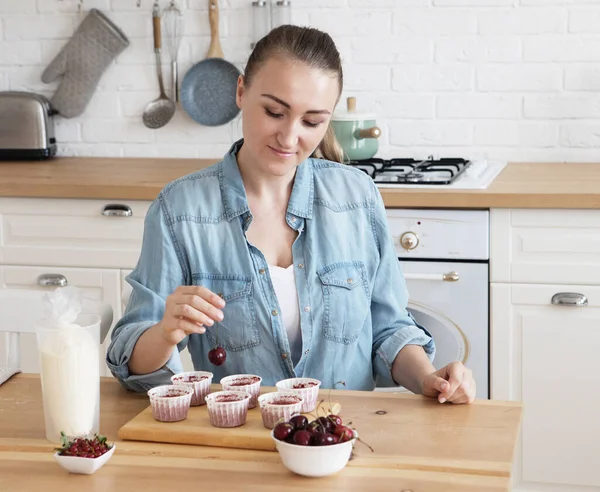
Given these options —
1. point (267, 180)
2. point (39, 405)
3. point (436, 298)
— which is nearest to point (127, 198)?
point (436, 298)

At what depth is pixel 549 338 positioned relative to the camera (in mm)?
2664

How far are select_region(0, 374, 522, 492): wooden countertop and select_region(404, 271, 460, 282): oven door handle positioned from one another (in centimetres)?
121

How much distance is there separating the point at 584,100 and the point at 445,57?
18.7 inches

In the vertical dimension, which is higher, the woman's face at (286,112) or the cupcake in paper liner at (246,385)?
the woman's face at (286,112)

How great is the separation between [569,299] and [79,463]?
1.73 m

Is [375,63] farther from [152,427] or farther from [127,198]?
[152,427]

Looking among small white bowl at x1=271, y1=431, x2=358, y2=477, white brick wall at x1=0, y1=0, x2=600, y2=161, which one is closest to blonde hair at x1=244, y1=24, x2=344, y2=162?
small white bowl at x1=271, y1=431, x2=358, y2=477

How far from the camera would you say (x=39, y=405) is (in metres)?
1.49

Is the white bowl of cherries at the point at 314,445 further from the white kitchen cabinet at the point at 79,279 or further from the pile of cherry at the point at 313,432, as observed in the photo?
the white kitchen cabinet at the point at 79,279

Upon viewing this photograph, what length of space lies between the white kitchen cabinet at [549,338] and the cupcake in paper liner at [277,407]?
4.64 feet

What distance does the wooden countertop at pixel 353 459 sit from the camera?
1.18m

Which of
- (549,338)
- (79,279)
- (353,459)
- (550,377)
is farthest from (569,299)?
(353,459)

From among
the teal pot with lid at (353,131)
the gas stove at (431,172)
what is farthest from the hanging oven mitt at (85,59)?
the gas stove at (431,172)

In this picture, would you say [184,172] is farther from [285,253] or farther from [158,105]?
[285,253]
